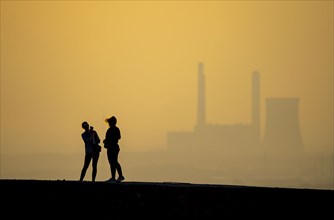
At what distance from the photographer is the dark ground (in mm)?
33281

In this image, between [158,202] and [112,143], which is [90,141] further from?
[158,202]

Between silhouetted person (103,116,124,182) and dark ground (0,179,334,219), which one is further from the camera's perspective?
silhouetted person (103,116,124,182)

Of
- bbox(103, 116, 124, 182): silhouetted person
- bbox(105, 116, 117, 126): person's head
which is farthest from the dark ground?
bbox(105, 116, 117, 126): person's head

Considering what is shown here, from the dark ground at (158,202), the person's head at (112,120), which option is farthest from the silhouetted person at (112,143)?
the dark ground at (158,202)

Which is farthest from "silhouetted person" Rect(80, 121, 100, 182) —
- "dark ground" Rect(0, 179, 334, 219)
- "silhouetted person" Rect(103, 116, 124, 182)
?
"dark ground" Rect(0, 179, 334, 219)

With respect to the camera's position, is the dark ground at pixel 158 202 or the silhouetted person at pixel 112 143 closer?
the dark ground at pixel 158 202

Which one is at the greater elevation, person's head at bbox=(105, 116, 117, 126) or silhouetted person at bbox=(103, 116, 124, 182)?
person's head at bbox=(105, 116, 117, 126)

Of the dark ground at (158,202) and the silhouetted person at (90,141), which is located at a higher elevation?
the silhouetted person at (90,141)

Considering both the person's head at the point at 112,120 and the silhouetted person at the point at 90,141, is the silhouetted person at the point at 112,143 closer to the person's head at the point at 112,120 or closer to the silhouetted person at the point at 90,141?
the person's head at the point at 112,120

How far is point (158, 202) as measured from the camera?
34281mm

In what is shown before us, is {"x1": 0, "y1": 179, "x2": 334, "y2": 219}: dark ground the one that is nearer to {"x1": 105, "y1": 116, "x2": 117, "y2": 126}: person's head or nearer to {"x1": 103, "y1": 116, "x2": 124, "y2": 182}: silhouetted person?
{"x1": 103, "y1": 116, "x2": 124, "y2": 182}: silhouetted person

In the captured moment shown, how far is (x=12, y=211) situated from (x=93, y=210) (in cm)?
215

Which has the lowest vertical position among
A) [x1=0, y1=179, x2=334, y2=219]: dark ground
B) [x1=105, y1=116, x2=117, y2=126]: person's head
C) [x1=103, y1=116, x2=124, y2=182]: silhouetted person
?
[x1=0, y1=179, x2=334, y2=219]: dark ground

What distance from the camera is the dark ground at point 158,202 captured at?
33281 millimetres
